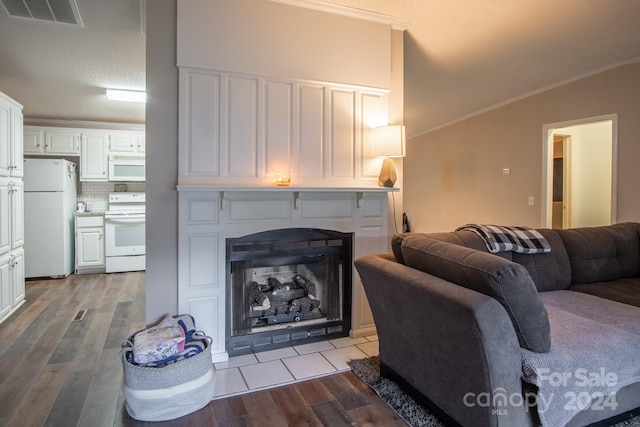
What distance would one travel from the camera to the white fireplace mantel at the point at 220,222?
2539 mm

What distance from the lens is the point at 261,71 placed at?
2709 millimetres

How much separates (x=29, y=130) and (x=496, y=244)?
21.1 feet

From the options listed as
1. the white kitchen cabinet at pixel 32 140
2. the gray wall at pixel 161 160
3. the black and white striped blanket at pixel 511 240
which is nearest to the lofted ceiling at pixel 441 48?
the gray wall at pixel 161 160

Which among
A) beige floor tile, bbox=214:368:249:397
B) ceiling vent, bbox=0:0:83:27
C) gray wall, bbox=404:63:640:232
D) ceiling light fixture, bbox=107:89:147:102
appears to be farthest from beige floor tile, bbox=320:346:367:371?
ceiling light fixture, bbox=107:89:147:102

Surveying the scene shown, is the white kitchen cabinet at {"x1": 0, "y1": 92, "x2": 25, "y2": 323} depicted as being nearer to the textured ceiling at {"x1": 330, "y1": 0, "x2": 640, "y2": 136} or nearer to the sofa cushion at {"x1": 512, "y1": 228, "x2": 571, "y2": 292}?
the textured ceiling at {"x1": 330, "y1": 0, "x2": 640, "y2": 136}

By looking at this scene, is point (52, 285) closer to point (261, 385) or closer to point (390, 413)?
point (261, 385)

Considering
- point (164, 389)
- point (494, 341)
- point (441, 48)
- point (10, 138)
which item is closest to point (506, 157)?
point (441, 48)

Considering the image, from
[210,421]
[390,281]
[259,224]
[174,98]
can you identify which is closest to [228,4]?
[174,98]

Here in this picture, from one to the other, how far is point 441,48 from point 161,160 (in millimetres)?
2797

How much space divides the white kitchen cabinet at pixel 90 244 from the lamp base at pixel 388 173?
464cm

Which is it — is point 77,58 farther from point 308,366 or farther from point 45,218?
point 308,366

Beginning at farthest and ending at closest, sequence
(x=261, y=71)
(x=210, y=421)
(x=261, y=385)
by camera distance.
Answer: (x=261, y=71) → (x=261, y=385) → (x=210, y=421)

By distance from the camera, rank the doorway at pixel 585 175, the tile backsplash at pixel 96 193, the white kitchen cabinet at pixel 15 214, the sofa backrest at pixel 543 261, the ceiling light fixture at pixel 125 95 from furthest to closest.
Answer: the tile backsplash at pixel 96 193 → the doorway at pixel 585 175 → the ceiling light fixture at pixel 125 95 → the white kitchen cabinet at pixel 15 214 → the sofa backrest at pixel 543 261

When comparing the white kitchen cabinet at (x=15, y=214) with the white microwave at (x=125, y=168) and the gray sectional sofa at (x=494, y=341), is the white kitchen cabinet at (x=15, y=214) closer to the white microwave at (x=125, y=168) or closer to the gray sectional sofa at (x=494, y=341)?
the white microwave at (x=125, y=168)
